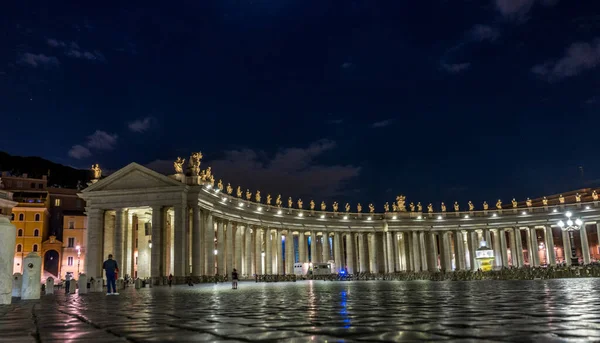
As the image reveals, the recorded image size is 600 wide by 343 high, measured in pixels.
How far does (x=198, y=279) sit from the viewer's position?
72062 millimetres

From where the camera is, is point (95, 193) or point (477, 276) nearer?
point (477, 276)

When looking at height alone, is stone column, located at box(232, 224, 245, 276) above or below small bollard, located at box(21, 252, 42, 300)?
above

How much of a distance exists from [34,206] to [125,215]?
131 feet

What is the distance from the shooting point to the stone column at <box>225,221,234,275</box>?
89.0m

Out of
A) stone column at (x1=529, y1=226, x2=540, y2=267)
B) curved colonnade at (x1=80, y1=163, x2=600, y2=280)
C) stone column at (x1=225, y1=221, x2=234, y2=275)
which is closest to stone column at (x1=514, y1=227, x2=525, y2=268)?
curved colonnade at (x1=80, y1=163, x2=600, y2=280)

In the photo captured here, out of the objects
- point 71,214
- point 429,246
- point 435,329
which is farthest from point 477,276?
point 71,214

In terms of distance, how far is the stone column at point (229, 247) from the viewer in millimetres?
89000

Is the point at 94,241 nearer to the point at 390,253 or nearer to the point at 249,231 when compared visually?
the point at 249,231

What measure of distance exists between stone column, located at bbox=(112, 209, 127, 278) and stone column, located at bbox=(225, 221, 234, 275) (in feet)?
61.4

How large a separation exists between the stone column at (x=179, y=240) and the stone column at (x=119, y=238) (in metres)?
8.71

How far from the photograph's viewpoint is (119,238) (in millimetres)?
74688

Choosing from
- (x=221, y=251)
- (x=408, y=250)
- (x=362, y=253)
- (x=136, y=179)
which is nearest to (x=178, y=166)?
(x=136, y=179)

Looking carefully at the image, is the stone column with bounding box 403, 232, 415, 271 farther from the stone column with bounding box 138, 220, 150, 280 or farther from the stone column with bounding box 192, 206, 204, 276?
the stone column with bounding box 192, 206, 204, 276

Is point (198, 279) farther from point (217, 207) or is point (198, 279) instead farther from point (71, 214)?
point (71, 214)
